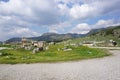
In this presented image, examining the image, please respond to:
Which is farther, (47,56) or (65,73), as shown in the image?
(47,56)

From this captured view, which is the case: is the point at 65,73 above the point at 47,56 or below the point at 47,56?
below

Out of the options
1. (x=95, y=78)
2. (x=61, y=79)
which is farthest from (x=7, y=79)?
(x=95, y=78)

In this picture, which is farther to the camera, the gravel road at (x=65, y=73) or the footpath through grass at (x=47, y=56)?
the footpath through grass at (x=47, y=56)

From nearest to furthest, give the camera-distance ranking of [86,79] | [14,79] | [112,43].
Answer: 1. [86,79]
2. [14,79]
3. [112,43]

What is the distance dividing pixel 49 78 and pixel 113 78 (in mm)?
8989

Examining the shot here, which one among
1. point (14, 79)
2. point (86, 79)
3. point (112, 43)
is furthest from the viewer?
point (112, 43)

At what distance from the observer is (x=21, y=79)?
2822 cm

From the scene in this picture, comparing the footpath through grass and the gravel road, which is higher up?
the footpath through grass

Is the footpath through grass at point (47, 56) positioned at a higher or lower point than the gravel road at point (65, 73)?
higher

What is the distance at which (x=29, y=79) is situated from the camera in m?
28.1

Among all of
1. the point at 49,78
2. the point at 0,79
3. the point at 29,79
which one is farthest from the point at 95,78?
the point at 0,79

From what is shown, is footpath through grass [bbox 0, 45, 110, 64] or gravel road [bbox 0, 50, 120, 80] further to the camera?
footpath through grass [bbox 0, 45, 110, 64]

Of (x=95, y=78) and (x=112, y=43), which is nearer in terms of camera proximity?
(x=95, y=78)

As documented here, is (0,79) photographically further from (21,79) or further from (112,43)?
(112,43)
